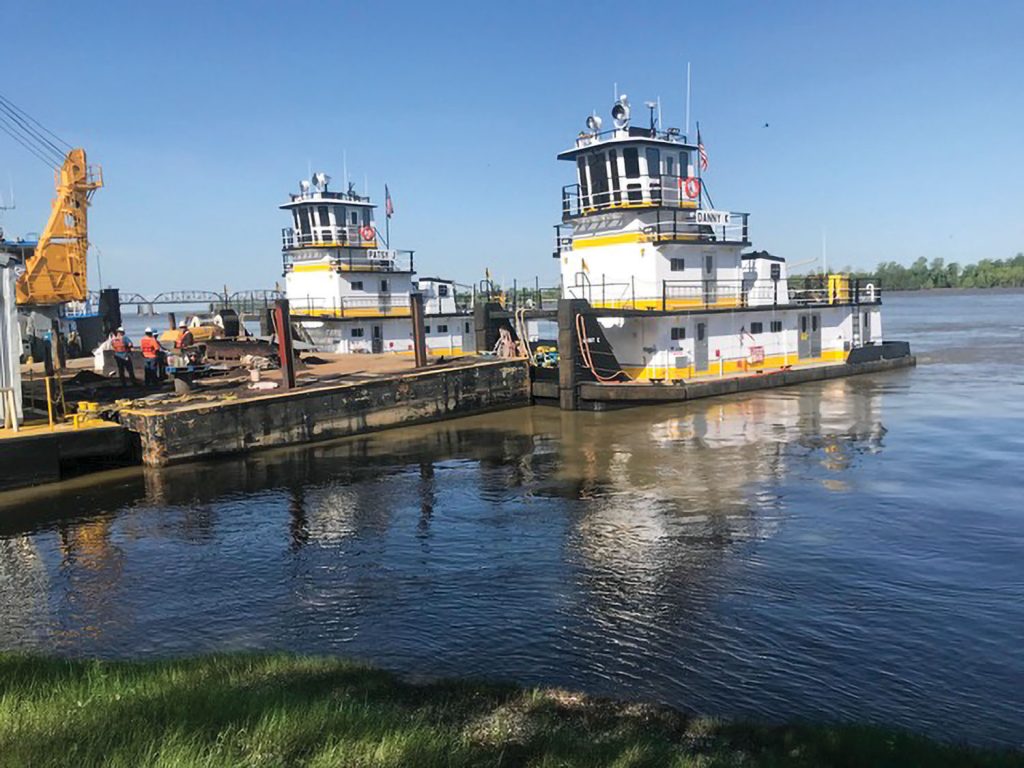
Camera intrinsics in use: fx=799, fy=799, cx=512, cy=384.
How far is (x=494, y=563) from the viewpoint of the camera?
11148 millimetres

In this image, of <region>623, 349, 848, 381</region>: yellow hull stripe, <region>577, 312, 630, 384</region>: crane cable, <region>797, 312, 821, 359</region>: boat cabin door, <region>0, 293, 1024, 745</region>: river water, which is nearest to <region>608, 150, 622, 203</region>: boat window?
<region>577, 312, 630, 384</region>: crane cable

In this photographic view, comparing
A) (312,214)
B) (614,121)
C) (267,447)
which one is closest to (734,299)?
(614,121)

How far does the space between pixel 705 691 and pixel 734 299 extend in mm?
22280

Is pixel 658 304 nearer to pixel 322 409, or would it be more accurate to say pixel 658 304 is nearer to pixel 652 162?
pixel 652 162

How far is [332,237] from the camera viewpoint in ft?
116

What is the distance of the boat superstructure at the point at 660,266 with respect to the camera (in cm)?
2628

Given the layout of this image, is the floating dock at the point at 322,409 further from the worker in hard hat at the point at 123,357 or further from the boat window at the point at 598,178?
the boat window at the point at 598,178

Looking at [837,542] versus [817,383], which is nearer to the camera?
[837,542]

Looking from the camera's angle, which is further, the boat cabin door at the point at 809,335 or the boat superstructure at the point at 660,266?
the boat cabin door at the point at 809,335

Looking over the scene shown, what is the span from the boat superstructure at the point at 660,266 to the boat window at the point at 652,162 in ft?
0.11

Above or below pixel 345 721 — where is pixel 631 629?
below

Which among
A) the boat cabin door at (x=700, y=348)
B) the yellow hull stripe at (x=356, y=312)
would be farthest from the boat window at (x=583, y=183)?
the yellow hull stripe at (x=356, y=312)

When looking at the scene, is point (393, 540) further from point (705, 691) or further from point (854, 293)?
point (854, 293)

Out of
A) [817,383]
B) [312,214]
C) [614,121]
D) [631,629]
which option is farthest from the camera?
[312,214]
